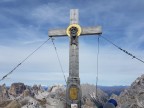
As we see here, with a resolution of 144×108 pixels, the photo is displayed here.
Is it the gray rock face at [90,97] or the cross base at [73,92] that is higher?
the gray rock face at [90,97]

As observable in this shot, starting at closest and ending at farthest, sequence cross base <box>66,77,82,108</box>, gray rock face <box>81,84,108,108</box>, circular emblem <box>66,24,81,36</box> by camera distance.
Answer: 1. cross base <box>66,77,82,108</box>
2. circular emblem <box>66,24,81,36</box>
3. gray rock face <box>81,84,108,108</box>

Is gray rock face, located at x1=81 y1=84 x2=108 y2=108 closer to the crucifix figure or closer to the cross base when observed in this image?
the cross base

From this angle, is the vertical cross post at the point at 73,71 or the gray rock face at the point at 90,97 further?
the gray rock face at the point at 90,97

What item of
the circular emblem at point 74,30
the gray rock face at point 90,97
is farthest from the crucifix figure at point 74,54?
the gray rock face at point 90,97

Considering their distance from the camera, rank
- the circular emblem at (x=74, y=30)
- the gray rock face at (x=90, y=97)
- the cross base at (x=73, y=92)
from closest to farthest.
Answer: the cross base at (x=73, y=92), the circular emblem at (x=74, y=30), the gray rock face at (x=90, y=97)

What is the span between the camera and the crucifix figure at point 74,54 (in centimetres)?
1473

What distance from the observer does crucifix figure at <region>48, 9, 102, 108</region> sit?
14.7 m

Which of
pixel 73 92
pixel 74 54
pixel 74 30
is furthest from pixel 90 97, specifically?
pixel 74 30

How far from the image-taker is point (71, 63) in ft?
49.2

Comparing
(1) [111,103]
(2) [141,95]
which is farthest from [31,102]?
(2) [141,95]

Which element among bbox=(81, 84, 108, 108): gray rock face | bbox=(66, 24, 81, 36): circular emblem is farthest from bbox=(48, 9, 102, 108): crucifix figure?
bbox=(81, 84, 108, 108): gray rock face

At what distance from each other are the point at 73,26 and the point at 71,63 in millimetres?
1848

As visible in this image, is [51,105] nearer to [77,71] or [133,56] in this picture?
[77,71]

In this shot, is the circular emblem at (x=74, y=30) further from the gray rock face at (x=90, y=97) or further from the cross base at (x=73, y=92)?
the gray rock face at (x=90, y=97)
